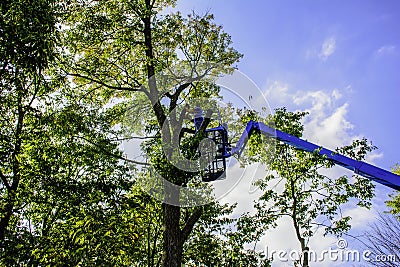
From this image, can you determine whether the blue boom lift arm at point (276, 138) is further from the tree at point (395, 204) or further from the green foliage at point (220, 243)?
the tree at point (395, 204)

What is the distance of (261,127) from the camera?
443 inches

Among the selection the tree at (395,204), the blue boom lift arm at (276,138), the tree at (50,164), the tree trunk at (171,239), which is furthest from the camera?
the tree at (395,204)

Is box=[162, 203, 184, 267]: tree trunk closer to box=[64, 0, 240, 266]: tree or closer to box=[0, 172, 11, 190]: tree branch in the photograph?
box=[64, 0, 240, 266]: tree

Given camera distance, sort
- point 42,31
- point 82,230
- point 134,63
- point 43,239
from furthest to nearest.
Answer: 1. point 134,63
2. point 43,239
3. point 82,230
4. point 42,31

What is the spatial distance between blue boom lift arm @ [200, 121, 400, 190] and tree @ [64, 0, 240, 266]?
117cm

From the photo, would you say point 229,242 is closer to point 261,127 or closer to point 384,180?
point 261,127

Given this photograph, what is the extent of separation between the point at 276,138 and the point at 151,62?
434 centimetres

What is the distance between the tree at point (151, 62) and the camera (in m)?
11.1

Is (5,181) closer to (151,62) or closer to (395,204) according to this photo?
(151,62)

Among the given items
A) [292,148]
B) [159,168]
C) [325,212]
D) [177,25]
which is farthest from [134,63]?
[325,212]

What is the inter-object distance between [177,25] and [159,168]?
4.96 m

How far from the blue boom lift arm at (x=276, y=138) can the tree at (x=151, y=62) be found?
3.84 ft

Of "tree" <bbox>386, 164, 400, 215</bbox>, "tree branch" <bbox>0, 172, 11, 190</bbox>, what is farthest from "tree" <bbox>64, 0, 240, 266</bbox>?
"tree" <bbox>386, 164, 400, 215</bbox>

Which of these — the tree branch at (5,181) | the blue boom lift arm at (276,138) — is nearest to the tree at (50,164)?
the tree branch at (5,181)
